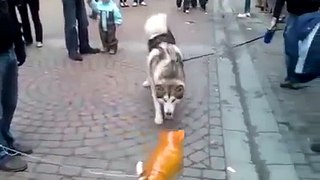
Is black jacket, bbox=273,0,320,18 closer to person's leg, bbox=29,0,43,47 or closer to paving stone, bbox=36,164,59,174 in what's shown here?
paving stone, bbox=36,164,59,174

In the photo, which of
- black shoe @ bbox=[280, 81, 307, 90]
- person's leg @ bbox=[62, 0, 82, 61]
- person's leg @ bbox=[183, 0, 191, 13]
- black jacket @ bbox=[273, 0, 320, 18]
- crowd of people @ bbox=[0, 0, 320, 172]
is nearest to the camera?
crowd of people @ bbox=[0, 0, 320, 172]

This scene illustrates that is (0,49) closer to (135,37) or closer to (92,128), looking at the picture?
(92,128)

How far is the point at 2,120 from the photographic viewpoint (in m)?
4.97

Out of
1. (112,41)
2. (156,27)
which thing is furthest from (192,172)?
(112,41)

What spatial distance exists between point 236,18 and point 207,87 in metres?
5.57

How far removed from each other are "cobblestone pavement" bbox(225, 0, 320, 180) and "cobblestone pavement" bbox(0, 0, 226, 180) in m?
0.74

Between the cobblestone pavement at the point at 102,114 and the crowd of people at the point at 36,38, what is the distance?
21 centimetres

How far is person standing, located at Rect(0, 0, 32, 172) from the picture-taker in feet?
15.0

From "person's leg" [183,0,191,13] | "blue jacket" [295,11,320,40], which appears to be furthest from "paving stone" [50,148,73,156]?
"person's leg" [183,0,191,13]

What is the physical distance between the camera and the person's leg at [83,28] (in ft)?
28.2

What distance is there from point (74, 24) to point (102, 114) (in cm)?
269

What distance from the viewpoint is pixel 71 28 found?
857 cm

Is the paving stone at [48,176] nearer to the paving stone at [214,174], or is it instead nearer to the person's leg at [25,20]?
the paving stone at [214,174]

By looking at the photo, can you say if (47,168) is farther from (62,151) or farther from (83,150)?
(83,150)
